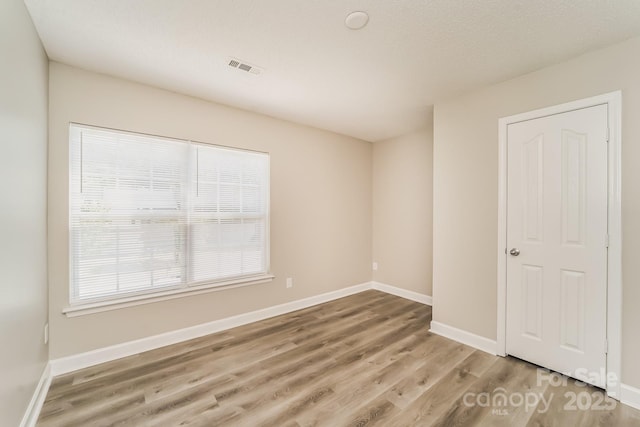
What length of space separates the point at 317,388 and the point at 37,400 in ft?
6.13

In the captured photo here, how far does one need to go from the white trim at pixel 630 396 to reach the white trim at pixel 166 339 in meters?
2.89

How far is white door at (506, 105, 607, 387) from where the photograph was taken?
6.53 ft

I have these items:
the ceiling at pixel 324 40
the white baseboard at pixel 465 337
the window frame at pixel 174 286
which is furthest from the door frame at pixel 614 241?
the window frame at pixel 174 286

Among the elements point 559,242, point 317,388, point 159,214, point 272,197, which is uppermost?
point 272,197

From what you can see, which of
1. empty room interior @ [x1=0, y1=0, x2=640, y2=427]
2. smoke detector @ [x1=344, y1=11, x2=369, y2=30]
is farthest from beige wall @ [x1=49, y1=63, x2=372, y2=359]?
smoke detector @ [x1=344, y1=11, x2=369, y2=30]

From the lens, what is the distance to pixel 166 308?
2652mm

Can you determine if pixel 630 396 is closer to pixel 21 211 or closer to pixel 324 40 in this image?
pixel 324 40

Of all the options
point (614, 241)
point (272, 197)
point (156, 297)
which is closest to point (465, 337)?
point (614, 241)

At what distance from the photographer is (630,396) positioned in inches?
72.1

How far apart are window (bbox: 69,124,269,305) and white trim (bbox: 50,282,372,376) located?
1.46 feet

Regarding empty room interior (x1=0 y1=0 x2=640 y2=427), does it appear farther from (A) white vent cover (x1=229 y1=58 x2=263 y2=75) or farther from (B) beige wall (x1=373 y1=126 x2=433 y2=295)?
(B) beige wall (x1=373 y1=126 x2=433 y2=295)

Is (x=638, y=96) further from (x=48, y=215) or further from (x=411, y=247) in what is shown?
(x=48, y=215)

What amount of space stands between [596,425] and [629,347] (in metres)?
0.61

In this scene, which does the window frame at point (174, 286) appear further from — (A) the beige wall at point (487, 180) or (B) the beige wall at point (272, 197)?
(A) the beige wall at point (487, 180)
